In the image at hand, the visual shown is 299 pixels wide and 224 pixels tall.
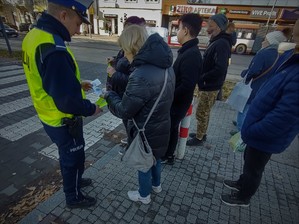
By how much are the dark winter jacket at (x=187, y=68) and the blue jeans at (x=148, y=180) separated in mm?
1038

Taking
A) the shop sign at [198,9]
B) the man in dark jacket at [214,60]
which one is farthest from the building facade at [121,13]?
the man in dark jacket at [214,60]

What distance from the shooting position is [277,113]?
187 centimetres

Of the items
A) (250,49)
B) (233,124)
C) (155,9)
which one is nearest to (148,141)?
(233,124)

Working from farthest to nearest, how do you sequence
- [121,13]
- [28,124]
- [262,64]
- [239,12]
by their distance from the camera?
[121,13] < [239,12] < [28,124] < [262,64]

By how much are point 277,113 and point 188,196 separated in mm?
1701

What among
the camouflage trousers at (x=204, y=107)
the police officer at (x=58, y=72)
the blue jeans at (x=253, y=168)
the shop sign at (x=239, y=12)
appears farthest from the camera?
the shop sign at (x=239, y=12)

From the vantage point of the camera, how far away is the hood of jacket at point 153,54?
1866mm

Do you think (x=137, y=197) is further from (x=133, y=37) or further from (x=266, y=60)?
(x=266, y=60)

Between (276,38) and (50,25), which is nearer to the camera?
(50,25)

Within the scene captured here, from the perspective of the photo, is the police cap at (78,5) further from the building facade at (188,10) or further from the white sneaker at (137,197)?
the building facade at (188,10)

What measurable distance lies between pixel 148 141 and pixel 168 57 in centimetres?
92

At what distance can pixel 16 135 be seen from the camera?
13.4 ft

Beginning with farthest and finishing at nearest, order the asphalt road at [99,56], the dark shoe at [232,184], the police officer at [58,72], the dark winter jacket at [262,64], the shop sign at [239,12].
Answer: the shop sign at [239,12]
the asphalt road at [99,56]
the dark winter jacket at [262,64]
the dark shoe at [232,184]
the police officer at [58,72]

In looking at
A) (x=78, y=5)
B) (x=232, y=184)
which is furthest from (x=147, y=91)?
(x=232, y=184)
